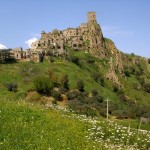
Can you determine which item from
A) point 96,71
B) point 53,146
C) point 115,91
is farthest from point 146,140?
point 96,71

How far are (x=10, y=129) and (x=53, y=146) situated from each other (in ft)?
8.77

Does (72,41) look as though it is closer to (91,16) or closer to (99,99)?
(91,16)

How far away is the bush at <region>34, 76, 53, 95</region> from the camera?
86688 millimetres

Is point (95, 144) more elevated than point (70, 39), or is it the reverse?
point (70, 39)

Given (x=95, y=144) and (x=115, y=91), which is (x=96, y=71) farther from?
(x=95, y=144)

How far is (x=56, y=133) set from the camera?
55.5 feet

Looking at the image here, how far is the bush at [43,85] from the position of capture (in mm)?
86688

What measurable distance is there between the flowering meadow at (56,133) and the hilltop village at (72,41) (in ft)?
302

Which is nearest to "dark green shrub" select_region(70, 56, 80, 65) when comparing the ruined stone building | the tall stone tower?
the ruined stone building

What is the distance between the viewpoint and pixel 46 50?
11456 centimetres

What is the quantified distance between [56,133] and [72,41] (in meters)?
116

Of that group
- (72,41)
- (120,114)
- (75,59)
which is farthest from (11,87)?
(72,41)

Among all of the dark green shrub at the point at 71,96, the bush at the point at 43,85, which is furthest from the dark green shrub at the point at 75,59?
the bush at the point at 43,85

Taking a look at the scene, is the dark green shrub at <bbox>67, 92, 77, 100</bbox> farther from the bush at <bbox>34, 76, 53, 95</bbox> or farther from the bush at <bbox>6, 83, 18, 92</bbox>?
the bush at <bbox>6, 83, 18, 92</bbox>
